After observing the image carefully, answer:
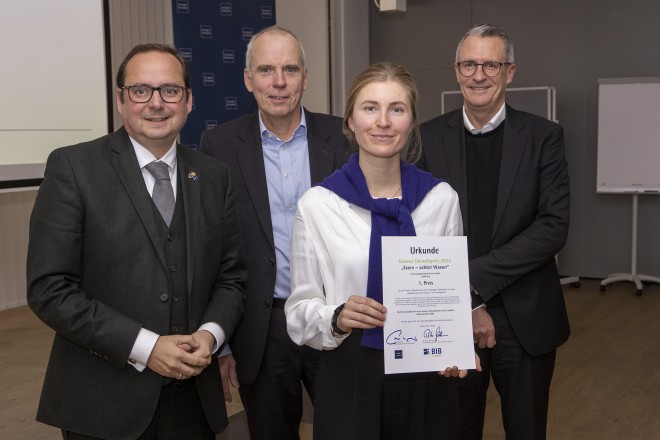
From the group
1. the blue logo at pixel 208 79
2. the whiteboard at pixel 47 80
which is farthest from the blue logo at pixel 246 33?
the whiteboard at pixel 47 80

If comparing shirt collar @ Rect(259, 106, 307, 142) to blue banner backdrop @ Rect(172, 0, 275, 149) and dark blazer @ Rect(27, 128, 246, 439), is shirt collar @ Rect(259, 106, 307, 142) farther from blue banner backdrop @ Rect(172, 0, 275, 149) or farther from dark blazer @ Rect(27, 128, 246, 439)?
blue banner backdrop @ Rect(172, 0, 275, 149)

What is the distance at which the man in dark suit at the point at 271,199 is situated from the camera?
2.58 metres

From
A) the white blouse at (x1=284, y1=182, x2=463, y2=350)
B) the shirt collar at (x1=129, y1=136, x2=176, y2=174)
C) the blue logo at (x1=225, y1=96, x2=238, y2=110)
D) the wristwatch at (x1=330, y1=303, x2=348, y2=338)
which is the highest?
the blue logo at (x1=225, y1=96, x2=238, y2=110)

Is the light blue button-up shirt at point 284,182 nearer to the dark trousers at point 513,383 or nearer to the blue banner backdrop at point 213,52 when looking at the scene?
the dark trousers at point 513,383

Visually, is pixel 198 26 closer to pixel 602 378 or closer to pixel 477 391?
pixel 602 378

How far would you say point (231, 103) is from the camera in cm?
698

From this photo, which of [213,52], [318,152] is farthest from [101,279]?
[213,52]

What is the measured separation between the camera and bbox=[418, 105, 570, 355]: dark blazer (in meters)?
2.58

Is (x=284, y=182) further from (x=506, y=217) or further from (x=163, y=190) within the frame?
(x=506, y=217)

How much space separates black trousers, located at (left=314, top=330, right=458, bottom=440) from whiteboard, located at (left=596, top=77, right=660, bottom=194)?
6.94 metres

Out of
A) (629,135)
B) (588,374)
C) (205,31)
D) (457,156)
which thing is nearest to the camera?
(457,156)

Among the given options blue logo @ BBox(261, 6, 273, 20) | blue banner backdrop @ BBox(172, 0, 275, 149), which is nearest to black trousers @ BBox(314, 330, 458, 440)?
blue banner backdrop @ BBox(172, 0, 275, 149)

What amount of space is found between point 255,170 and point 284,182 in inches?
4.4
